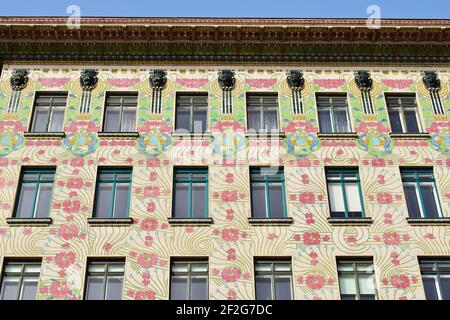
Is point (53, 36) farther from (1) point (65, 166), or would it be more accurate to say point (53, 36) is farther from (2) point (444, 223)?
(2) point (444, 223)

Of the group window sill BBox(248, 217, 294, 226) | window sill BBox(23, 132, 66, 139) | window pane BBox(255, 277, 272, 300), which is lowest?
window pane BBox(255, 277, 272, 300)

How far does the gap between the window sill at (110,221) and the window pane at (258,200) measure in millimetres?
4109

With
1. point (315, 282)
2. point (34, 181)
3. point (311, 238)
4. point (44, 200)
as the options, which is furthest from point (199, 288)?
point (34, 181)

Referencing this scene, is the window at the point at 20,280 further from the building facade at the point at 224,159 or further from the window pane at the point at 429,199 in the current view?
the window pane at the point at 429,199

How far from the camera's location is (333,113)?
73.0ft

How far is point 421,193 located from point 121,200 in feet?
33.4

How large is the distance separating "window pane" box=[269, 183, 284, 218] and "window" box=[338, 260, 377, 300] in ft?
8.46

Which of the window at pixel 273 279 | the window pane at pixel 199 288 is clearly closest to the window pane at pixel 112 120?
the window pane at pixel 199 288

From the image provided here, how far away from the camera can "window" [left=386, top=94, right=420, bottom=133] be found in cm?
2191

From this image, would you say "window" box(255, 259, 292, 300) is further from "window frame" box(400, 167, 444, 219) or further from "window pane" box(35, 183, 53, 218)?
"window pane" box(35, 183, 53, 218)

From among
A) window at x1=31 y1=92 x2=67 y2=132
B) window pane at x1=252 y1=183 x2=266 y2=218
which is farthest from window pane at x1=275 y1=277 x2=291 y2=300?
window at x1=31 y1=92 x2=67 y2=132

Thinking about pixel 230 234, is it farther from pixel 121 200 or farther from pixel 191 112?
pixel 191 112

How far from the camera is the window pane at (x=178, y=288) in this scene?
1803 centimetres

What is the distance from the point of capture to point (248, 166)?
20594 mm
